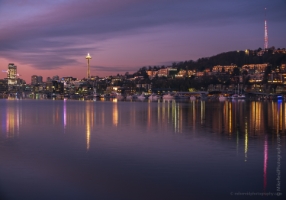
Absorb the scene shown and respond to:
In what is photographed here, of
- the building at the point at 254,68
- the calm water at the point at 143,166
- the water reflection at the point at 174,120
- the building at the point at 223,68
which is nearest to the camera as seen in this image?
the calm water at the point at 143,166

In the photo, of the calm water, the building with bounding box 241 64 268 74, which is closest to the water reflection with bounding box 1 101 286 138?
the calm water

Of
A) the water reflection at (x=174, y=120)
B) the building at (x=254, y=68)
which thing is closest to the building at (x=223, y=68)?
the building at (x=254, y=68)

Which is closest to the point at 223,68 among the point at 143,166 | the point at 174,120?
the point at 174,120

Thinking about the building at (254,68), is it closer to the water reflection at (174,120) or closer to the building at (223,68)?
the building at (223,68)

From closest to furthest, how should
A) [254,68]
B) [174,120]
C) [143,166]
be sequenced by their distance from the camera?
[143,166] < [174,120] < [254,68]

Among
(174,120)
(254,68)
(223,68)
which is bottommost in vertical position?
(174,120)

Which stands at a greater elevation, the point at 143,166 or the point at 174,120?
the point at 174,120

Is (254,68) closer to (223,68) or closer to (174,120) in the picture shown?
(223,68)

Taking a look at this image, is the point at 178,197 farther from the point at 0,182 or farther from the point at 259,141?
the point at 259,141

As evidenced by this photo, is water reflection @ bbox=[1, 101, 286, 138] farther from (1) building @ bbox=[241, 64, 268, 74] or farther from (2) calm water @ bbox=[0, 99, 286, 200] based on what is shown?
(1) building @ bbox=[241, 64, 268, 74]

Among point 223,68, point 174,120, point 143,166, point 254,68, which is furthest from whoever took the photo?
point 223,68

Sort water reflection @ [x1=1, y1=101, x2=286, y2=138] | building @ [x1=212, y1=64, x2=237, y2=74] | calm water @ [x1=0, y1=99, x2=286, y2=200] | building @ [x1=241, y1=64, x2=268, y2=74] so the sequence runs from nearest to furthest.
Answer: calm water @ [x1=0, y1=99, x2=286, y2=200] → water reflection @ [x1=1, y1=101, x2=286, y2=138] → building @ [x1=241, y1=64, x2=268, y2=74] → building @ [x1=212, y1=64, x2=237, y2=74]

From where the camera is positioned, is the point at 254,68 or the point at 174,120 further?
the point at 254,68

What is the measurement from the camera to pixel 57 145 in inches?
508
